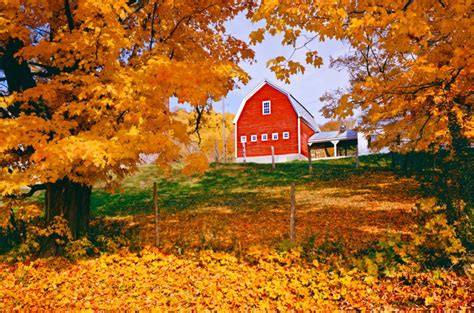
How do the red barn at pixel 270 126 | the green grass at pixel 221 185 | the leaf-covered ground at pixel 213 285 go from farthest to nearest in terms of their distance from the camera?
the red barn at pixel 270 126, the green grass at pixel 221 185, the leaf-covered ground at pixel 213 285

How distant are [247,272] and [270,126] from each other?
97.6ft

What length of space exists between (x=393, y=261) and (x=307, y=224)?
532cm

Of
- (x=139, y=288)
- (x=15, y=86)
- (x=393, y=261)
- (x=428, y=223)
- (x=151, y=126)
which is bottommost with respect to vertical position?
(x=139, y=288)

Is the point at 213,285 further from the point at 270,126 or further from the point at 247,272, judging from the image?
the point at 270,126

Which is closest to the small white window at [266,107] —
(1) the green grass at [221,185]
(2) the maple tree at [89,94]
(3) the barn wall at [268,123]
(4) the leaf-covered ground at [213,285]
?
(3) the barn wall at [268,123]

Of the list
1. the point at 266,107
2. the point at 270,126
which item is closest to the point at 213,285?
the point at 270,126

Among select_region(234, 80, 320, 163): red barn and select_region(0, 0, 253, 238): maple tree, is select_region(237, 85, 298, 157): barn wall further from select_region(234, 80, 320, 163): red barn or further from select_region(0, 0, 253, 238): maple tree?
select_region(0, 0, 253, 238): maple tree

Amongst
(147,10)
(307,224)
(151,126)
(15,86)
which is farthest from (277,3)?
(307,224)

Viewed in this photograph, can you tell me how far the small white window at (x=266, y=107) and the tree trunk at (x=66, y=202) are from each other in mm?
28589

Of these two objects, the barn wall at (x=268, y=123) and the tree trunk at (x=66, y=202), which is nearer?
the tree trunk at (x=66, y=202)

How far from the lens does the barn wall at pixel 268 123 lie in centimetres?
3612

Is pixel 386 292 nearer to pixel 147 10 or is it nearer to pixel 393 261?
pixel 393 261

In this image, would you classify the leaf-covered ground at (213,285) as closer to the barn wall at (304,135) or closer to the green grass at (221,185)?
the green grass at (221,185)

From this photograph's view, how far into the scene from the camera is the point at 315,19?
6.23 m
